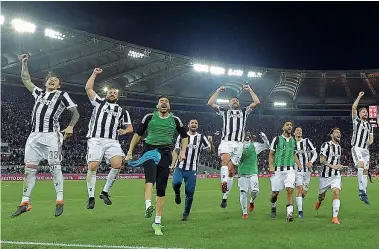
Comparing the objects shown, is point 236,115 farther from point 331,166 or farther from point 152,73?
point 152,73

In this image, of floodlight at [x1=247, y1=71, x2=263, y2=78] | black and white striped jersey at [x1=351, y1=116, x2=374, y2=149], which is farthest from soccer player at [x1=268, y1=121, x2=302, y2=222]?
floodlight at [x1=247, y1=71, x2=263, y2=78]

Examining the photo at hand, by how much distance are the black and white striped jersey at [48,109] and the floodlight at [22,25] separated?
27.5 m

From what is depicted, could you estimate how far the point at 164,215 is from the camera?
38.1 feet

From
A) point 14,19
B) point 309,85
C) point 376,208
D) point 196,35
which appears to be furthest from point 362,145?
point 309,85

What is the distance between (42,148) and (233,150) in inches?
209

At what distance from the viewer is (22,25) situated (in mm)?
33906

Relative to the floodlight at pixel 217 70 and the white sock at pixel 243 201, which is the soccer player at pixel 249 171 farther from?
the floodlight at pixel 217 70

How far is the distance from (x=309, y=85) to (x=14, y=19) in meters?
37.2

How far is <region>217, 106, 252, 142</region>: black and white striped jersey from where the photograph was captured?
12.0 meters

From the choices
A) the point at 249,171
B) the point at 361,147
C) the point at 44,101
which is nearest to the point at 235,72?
the point at 361,147

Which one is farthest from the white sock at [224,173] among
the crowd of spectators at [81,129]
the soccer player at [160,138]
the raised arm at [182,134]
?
the crowd of spectators at [81,129]

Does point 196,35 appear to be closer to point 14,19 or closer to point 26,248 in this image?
point 14,19

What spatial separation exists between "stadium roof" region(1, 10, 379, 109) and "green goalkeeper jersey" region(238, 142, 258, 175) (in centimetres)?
2120

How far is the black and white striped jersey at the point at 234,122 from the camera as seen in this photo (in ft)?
39.3
